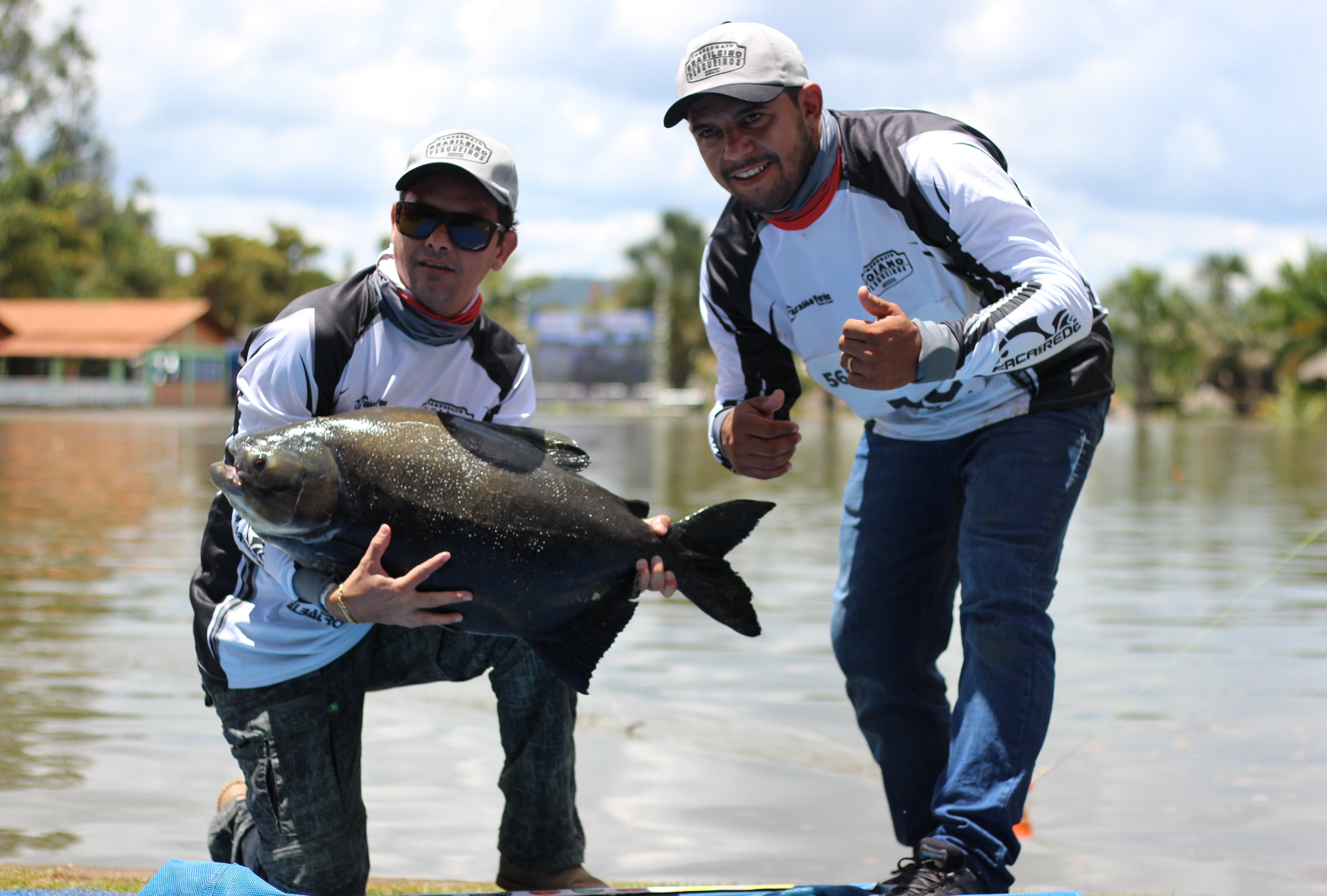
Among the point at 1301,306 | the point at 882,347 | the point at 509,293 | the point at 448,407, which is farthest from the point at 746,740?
the point at 509,293

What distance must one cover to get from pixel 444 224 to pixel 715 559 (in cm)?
121

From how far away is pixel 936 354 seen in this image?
134 inches

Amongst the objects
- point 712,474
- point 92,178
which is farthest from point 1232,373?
point 92,178

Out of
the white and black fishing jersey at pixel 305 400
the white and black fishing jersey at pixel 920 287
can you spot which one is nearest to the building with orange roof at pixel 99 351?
the white and black fishing jersey at pixel 305 400

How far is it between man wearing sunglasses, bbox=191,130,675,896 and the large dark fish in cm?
10

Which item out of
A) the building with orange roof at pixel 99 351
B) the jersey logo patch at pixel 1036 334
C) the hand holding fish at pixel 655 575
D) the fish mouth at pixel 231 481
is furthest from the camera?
the building with orange roof at pixel 99 351

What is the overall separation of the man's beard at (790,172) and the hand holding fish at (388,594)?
1.39 meters

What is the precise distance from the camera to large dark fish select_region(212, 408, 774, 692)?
335 centimetres

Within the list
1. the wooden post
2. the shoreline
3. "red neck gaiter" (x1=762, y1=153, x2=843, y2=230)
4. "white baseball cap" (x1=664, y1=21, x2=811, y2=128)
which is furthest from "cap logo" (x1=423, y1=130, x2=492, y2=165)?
the wooden post

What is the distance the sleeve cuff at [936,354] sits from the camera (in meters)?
3.41

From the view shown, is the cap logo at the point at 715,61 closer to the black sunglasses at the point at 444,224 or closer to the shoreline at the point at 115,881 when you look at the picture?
the black sunglasses at the point at 444,224

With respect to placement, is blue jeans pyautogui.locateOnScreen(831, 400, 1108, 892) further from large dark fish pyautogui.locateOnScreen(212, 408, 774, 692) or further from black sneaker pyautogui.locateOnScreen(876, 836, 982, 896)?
large dark fish pyautogui.locateOnScreen(212, 408, 774, 692)

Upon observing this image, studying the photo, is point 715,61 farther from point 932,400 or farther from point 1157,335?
point 1157,335

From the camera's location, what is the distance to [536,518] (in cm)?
353
